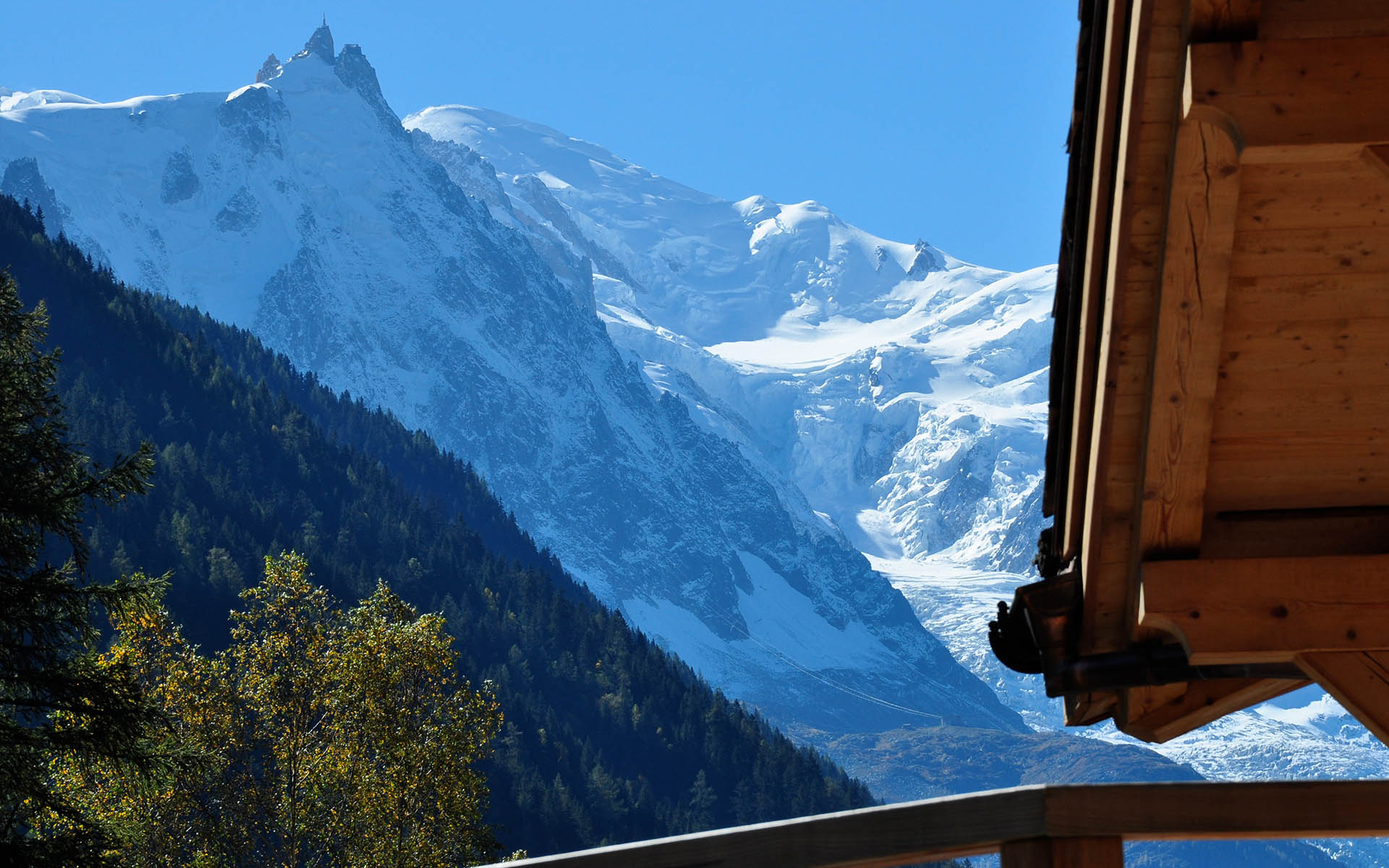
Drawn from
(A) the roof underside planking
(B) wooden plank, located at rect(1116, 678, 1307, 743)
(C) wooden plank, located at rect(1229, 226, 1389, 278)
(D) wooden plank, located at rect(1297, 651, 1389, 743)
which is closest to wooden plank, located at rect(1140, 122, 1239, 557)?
(A) the roof underside planking

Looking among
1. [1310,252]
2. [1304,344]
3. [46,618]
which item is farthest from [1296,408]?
[46,618]

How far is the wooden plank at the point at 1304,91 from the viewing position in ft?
9.56

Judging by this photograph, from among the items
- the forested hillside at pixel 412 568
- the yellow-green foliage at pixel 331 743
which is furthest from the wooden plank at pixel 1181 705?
the forested hillside at pixel 412 568

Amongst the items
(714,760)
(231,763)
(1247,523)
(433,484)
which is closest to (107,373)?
(433,484)

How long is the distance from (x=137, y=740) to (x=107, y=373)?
12245 centimetres

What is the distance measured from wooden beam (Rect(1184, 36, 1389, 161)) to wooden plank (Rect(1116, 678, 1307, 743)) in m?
2.21

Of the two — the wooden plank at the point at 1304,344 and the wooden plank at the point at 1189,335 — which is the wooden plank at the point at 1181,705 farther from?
the wooden plank at the point at 1304,344

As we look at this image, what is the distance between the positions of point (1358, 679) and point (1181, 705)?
4.79 feet

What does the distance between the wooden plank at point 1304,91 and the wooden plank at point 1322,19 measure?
0.05 m

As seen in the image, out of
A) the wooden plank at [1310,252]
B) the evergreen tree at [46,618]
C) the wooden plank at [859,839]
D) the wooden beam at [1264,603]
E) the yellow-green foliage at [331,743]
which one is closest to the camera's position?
the wooden plank at [859,839]

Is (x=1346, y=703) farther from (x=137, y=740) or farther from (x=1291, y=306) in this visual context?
(x=137, y=740)

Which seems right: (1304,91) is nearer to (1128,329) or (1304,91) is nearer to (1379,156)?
(1379,156)

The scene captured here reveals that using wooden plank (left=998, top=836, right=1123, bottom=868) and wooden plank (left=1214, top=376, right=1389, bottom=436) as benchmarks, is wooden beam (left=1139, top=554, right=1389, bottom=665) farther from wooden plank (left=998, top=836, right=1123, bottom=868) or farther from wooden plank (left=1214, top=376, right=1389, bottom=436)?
wooden plank (left=998, top=836, right=1123, bottom=868)

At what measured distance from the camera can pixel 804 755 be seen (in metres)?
120
